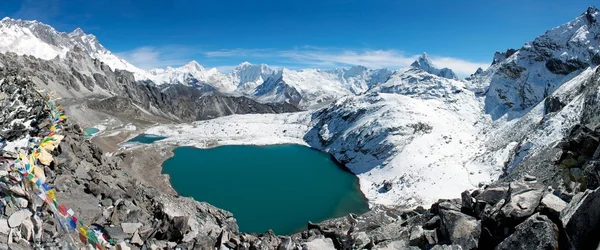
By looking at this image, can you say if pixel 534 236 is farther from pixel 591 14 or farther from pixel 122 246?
pixel 591 14

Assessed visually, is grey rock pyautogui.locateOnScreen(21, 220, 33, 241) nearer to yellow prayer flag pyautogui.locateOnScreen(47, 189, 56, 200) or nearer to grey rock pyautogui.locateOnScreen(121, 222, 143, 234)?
yellow prayer flag pyautogui.locateOnScreen(47, 189, 56, 200)

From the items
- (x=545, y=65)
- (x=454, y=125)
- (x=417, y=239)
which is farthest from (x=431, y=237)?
(x=545, y=65)

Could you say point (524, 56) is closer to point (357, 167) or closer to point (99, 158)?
point (357, 167)

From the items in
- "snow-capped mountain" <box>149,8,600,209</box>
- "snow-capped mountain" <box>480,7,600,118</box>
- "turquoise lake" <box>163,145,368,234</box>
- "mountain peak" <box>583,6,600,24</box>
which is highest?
"mountain peak" <box>583,6,600,24</box>

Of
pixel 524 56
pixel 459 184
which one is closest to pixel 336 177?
pixel 459 184

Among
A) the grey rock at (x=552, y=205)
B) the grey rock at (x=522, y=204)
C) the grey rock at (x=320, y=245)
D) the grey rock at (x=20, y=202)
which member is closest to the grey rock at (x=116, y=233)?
the grey rock at (x=20, y=202)

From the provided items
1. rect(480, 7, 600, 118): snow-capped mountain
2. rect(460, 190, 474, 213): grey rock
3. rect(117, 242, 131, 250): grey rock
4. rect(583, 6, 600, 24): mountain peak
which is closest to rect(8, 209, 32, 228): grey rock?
rect(117, 242, 131, 250): grey rock
